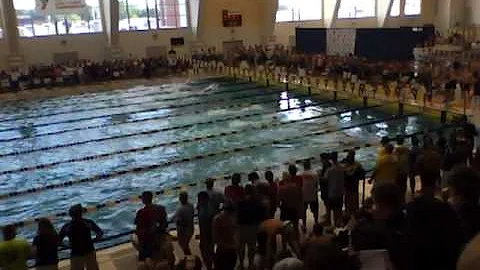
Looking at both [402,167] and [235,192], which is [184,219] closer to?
[235,192]

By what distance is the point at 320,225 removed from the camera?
393 centimetres

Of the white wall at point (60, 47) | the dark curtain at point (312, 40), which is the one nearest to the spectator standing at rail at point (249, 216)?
the dark curtain at point (312, 40)

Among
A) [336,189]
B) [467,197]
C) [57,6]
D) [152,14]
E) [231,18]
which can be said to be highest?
[57,6]

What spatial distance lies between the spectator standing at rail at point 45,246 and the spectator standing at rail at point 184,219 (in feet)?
3.95

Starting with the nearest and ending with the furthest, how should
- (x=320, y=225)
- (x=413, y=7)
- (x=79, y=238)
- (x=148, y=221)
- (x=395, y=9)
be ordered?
1. (x=320, y=225)
2. (x=79, y=238)
3. (x=148, y=221)
4. (x=395, y=9)
5. (x=413, y=7)

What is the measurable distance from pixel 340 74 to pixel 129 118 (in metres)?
6.81

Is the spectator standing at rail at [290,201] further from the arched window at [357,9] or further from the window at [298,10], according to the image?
the arched window at [357,9]

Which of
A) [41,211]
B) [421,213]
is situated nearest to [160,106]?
[41,211]

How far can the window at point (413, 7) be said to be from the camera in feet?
108

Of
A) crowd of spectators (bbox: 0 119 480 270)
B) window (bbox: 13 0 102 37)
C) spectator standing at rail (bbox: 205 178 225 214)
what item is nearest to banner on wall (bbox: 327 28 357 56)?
window (bbox: 13 0 102 37)

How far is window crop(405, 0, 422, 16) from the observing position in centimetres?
3284

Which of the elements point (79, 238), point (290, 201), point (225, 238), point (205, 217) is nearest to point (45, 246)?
point (79, 238)

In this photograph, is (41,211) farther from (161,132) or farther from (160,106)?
(160,106)

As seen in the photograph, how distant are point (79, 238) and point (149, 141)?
25.6 ft
